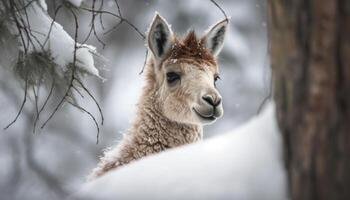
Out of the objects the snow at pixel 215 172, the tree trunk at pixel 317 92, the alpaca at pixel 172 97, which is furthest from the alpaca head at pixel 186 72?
the tree trunk at pixel 317 92

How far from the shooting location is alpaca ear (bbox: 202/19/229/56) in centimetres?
673

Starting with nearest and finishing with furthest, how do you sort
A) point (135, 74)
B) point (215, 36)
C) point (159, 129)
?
point (159, 129), point (215, 36), point (135, 74)

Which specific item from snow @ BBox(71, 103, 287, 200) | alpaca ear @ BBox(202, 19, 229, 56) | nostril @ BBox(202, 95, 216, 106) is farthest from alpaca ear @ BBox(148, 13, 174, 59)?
snow @ BBox(71, 103, 287, 200)

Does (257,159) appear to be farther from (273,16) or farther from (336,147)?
(273,16)

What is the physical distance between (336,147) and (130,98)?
64.0ft

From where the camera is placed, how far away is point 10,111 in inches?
475

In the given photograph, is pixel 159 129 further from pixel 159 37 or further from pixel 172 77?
pixel 159 37

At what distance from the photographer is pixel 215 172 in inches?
111

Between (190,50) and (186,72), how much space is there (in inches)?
10.0

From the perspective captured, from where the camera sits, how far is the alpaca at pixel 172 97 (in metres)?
5.98

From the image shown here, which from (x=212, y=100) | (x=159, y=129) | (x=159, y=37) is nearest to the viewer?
(x=212, y=100)

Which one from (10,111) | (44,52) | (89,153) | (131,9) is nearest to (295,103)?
(44,52)

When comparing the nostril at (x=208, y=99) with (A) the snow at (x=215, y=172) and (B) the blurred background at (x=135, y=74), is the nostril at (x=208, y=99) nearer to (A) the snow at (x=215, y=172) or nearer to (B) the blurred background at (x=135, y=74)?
(A) the snow at (x=215, y=172)

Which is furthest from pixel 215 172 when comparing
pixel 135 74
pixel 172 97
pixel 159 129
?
pixel 135 74
